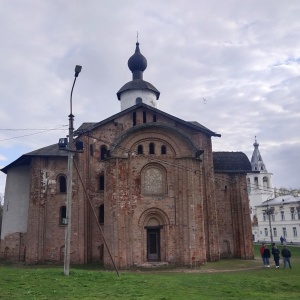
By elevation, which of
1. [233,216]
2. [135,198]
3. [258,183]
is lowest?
[233,216]

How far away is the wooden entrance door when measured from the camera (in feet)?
71.4

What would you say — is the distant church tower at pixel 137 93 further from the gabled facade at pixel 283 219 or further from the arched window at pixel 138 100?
the gabled facade at pixel 283 219

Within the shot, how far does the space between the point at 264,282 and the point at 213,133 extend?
41.2ft

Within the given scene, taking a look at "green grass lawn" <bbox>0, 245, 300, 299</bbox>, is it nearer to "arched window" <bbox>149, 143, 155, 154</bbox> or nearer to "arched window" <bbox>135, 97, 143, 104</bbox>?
"arched window" <bbox>149, 143, 155, 154</bbox>

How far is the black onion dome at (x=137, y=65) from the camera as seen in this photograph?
33.0 metres

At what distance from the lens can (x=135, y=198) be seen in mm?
21859

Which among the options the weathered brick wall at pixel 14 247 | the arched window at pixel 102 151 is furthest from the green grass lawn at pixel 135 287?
the weathered brick wall at pixel 14 247

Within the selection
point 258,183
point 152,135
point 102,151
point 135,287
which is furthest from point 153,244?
point 258,183

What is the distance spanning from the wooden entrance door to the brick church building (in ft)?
0.19

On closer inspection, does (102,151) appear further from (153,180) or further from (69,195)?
(69,195)

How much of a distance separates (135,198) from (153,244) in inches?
119

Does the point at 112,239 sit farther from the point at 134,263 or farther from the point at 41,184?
the point at 41,184

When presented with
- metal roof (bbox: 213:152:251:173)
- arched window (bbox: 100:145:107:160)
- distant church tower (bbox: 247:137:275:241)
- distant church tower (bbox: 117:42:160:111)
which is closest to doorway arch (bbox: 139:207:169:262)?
arched window (bbox: 100:145:107:160)

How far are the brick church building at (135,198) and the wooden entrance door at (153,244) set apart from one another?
0.06 metres
